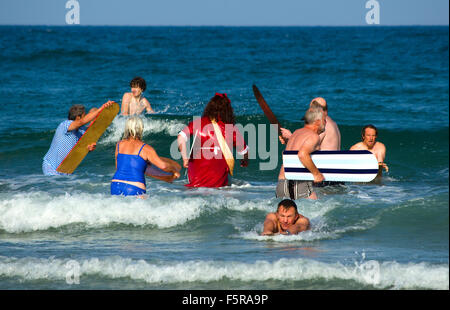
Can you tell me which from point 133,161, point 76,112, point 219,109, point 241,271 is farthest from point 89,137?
point 241,271

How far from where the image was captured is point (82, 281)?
18.2 ft

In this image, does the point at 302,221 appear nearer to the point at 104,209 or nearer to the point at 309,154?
the point at 309,154

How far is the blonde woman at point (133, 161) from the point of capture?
264 inches

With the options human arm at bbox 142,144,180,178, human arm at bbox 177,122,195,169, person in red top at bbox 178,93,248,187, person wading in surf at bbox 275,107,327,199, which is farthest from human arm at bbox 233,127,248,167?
human arm at bbox 142,144,180,178

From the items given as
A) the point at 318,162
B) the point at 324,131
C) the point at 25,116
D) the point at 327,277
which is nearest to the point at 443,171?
the point at 324,131

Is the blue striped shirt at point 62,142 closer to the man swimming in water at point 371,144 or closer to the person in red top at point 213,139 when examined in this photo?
the person in red top at point 213,139

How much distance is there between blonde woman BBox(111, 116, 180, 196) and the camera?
6.71m

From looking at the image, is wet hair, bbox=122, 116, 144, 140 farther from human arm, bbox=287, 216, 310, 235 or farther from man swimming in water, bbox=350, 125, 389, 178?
man swimming in water, bbox=350, 125, 389, 178

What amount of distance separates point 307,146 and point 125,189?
6.68ft

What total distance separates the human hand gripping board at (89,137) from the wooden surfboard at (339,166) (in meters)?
2.56

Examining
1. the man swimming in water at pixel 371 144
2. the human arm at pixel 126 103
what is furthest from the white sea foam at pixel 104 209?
the human arm at pixel 126 103

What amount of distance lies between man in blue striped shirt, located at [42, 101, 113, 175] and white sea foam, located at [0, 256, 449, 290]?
2453 mm
